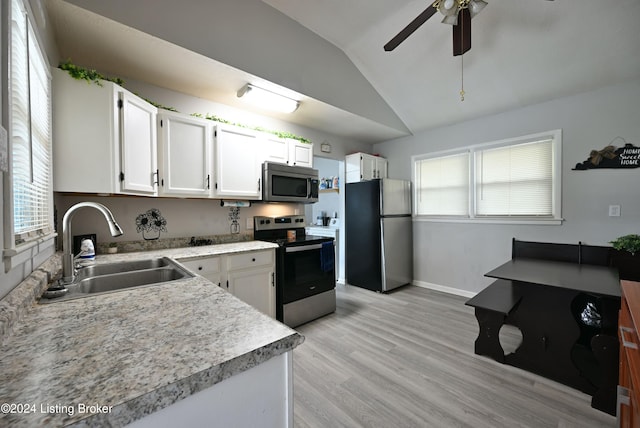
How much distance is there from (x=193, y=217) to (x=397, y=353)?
2.40 m

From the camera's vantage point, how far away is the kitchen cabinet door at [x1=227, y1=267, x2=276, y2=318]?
7.87 ft

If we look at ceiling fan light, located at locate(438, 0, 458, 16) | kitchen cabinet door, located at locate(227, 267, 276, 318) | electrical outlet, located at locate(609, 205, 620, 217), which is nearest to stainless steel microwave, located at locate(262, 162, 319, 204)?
kitchen cabinet door, located at locate(227, 267, 276, 318)

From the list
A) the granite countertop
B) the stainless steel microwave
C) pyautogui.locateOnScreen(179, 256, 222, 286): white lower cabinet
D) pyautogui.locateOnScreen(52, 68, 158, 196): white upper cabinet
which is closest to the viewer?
the granite countertop

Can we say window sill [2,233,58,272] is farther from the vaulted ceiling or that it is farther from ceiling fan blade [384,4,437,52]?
ceiling fan blade [384,4,437,52]

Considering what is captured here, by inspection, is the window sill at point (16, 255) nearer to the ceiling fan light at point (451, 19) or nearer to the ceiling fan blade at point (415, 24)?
the ceiling fan blade at point (415, 24)

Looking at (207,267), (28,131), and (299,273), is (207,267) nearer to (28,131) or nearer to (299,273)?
(299,273)

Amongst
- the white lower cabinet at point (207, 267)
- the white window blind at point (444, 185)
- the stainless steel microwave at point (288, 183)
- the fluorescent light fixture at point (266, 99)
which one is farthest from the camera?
the white window blind at point (444, 185)

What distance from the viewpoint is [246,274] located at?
2.46 meters

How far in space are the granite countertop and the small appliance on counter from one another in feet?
5.56

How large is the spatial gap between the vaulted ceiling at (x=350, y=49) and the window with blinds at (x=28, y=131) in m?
0.61

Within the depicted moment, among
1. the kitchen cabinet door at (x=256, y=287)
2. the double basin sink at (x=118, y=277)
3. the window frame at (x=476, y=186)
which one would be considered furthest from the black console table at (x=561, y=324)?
the double basin sink at (x=118, y=277)

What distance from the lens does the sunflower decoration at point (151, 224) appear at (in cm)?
245

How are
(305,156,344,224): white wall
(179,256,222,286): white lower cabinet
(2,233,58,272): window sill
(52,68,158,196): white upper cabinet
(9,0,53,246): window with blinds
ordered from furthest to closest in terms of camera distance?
(305,156,344,224): white wall → (179,256,222,286): white lower cabinet → (52,68,158,196): white upper cabinet → (9,0,53,246): window with blinds → (2,233,58,272): window sill

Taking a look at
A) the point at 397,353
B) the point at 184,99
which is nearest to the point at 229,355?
the point at 397,353
